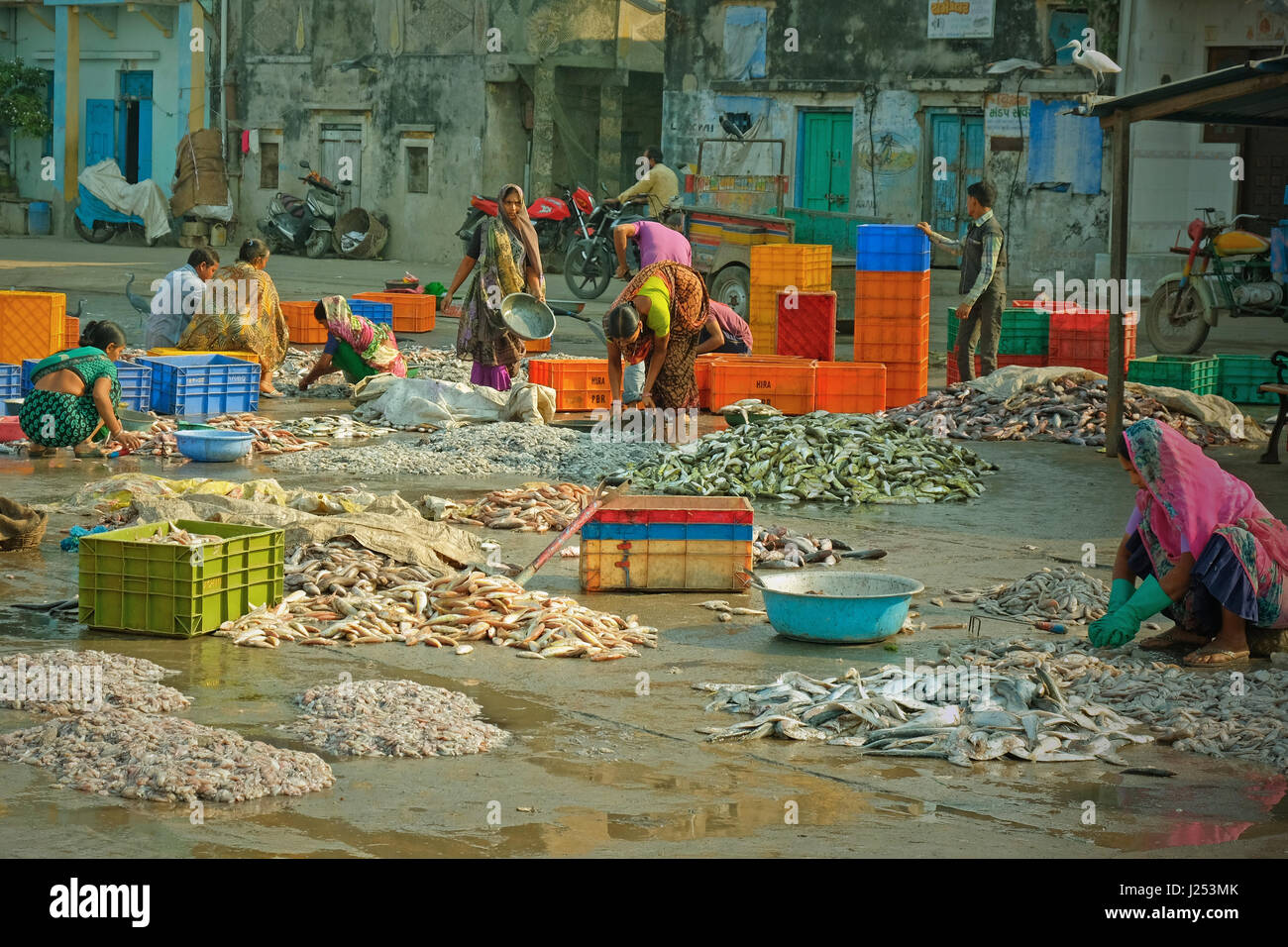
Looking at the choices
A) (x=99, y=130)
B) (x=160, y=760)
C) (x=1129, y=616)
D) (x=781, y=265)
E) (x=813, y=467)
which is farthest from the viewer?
(x=99, y=130)

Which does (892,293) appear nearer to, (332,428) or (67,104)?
(332,428)

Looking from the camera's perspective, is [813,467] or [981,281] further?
[981,281]

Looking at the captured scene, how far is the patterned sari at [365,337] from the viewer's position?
13320 millimetres

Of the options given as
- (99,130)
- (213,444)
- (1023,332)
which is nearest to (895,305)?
(1023,332)

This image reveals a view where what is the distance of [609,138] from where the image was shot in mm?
29375

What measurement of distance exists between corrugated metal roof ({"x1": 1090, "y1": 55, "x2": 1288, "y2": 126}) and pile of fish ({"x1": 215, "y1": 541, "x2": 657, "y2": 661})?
5.83m

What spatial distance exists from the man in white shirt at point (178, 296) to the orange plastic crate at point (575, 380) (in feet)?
8.91

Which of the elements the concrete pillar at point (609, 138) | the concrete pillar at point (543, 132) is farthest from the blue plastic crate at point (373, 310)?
the concrete pillar at point (609, 138)

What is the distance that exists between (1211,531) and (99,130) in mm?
32749

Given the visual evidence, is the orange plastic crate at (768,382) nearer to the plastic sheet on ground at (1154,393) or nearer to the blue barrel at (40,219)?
the plastic sheet on ground at (1154,393)

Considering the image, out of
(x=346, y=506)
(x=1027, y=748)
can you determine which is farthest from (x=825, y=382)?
(x=1027, y=748)

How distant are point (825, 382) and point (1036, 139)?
11975mm

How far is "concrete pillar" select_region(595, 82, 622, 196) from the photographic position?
29375 millimetres

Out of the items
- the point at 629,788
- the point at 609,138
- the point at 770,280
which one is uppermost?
the point at 609,138
